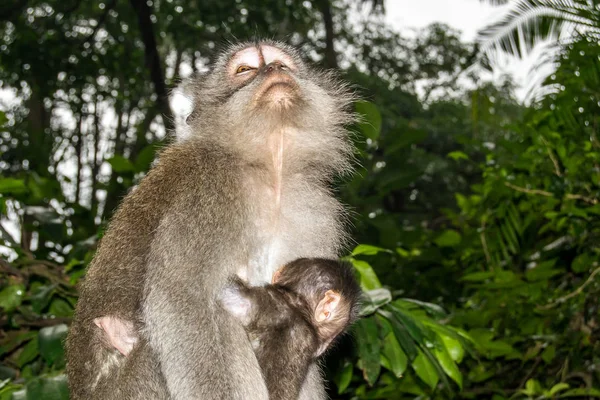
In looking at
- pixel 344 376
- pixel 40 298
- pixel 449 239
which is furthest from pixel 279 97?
pixel 449 239

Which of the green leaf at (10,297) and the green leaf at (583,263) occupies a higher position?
the green leaf at (10,297)

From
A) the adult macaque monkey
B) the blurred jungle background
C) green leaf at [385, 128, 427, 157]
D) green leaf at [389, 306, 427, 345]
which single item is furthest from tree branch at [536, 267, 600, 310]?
the adult macaque monkey

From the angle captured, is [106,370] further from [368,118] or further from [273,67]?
[368,118]

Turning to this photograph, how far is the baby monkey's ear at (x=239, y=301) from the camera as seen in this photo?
2.40 metres

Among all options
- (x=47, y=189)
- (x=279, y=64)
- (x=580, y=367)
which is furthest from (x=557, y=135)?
(x=47, y=189)

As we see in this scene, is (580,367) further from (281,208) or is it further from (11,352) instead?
(11,352)

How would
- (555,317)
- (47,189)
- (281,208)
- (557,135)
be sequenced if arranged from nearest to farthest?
(281,208)
(557,135)
(555,317)
(47,189)

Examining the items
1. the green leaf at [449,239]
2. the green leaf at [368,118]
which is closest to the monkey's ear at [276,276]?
the green leaf at [368,118]

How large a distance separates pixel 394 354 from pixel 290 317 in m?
1.02

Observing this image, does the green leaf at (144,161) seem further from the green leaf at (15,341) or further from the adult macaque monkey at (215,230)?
the adult macaque monkey at (215,230)

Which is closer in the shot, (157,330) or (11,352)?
(157,330)

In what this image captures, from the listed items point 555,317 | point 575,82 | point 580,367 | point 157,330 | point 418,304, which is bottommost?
point 580,367

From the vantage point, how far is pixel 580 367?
4516 millimetres

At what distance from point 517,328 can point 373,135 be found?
1855mm
